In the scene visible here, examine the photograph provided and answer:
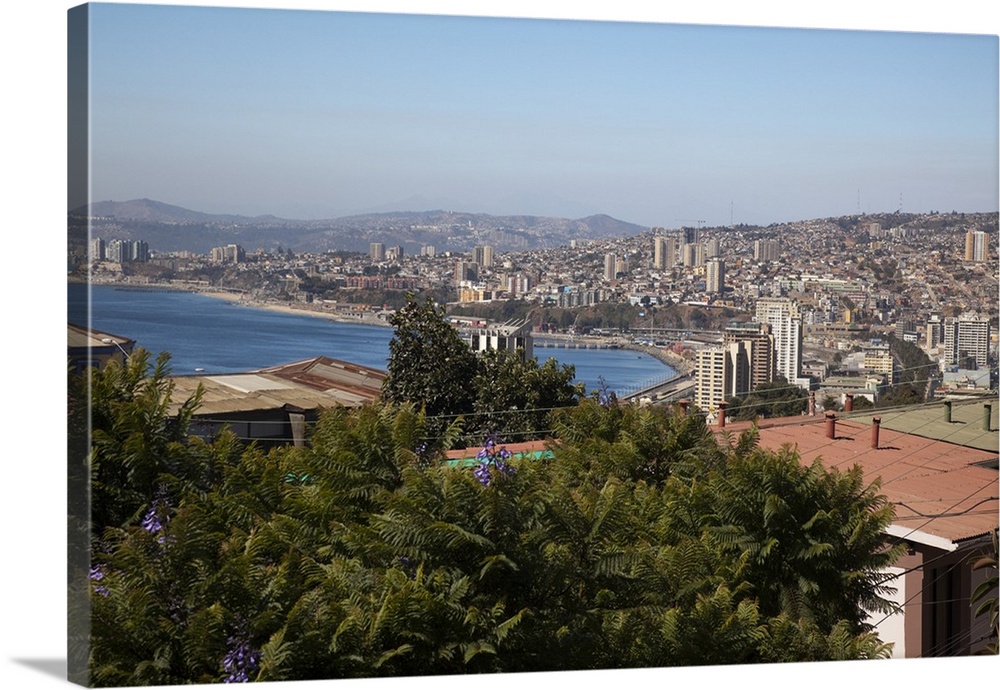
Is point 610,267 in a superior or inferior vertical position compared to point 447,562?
superior

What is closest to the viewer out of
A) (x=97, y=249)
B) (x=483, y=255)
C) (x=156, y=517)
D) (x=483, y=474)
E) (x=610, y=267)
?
(x=97, y=249)

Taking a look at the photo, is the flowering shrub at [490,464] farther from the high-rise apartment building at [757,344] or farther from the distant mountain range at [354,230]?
the high-rise apartment building at [757,344]

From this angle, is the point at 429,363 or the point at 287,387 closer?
the point at 287,387

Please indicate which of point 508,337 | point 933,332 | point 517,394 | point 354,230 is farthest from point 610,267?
point 933,332

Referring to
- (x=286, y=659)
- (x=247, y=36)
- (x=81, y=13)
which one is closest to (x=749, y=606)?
(x=286, y=659)

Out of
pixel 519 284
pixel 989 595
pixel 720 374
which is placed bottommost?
pixel 989 595

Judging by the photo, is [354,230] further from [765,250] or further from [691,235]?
[765,250]

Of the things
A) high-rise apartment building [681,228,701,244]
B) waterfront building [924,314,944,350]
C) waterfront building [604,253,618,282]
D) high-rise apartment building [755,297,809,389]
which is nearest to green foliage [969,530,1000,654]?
waterfront building [924,314,944,350]
